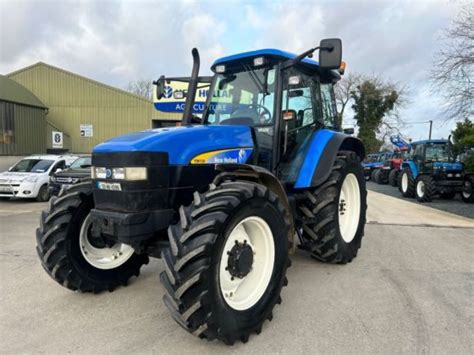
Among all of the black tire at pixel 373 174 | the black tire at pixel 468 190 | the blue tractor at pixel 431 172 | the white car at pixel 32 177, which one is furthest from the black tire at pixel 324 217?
the black tire at pixel 373 174

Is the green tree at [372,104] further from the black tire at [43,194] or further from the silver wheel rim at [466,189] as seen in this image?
the black tire at [43,194]

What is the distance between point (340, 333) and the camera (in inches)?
117

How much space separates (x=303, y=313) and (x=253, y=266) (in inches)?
27.6

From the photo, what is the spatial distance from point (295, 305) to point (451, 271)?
239cm

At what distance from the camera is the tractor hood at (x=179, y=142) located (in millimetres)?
2941

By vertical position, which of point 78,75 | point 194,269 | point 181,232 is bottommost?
point 194,269

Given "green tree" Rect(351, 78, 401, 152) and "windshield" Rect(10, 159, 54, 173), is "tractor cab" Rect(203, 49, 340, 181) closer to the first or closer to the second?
"windshield" Rect(10, 159, 54, 173)

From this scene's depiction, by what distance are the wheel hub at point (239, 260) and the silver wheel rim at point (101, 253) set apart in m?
1.28

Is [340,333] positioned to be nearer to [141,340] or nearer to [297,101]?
[141,340]

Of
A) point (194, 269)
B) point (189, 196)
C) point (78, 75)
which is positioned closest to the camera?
point (194, 269)

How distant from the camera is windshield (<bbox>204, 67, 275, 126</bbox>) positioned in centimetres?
391

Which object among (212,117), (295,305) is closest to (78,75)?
(212,117)

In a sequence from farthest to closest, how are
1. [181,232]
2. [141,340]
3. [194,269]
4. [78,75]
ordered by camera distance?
[78,75] < [141,340] < [181,232] < [194,269]

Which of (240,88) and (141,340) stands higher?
(240,88)
